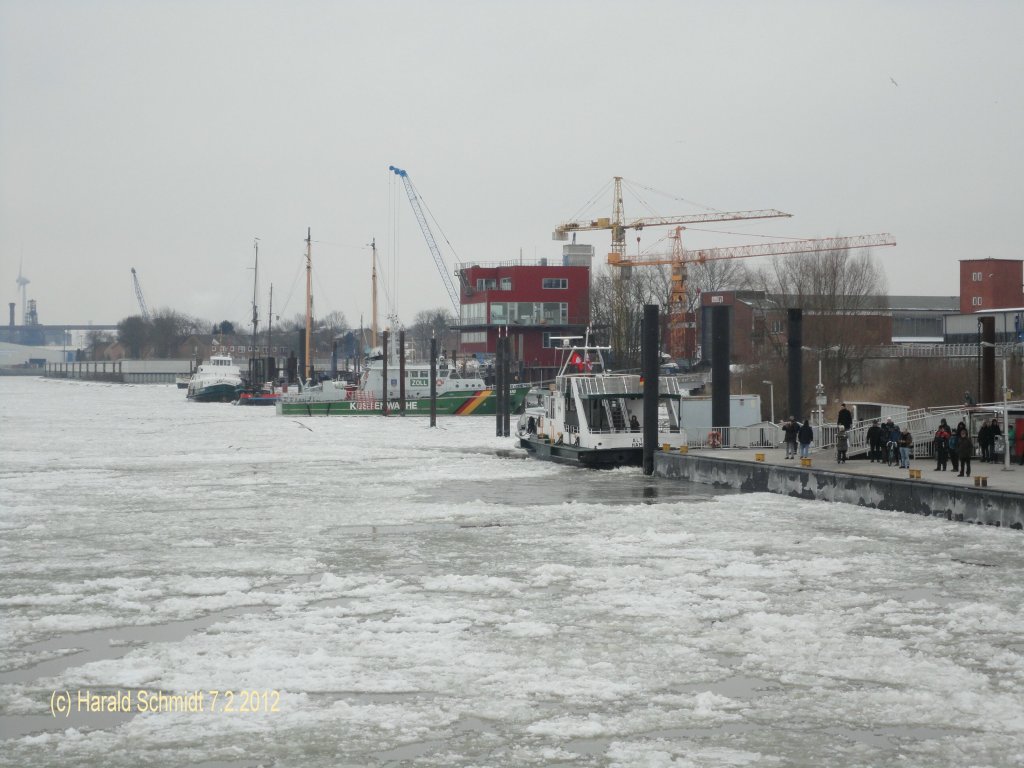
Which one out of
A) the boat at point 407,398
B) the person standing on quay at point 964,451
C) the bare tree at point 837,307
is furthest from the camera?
the boat at point 407,398

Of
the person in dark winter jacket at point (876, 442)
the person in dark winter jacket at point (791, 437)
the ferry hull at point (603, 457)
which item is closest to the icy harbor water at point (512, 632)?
the person in dark winter jacket at point (791, 437)

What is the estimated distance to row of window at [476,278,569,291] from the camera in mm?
119375

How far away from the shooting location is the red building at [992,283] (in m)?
85.1

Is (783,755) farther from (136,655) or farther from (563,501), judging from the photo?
(563,501)

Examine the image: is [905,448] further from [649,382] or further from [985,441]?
[649,382]

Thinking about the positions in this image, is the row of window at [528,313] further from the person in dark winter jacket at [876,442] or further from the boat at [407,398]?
the person in dark winter jacket at [876,442]

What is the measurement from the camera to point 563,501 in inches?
1187

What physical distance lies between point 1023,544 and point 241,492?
19859 mm

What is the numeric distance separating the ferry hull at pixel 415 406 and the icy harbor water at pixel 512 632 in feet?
175

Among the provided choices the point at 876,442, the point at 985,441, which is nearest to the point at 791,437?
the point at 876,442

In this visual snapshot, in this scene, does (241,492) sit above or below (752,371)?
below

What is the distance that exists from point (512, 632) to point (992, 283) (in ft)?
257

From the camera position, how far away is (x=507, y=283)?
4737 inches

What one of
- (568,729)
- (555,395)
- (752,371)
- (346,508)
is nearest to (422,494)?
(346,508)
